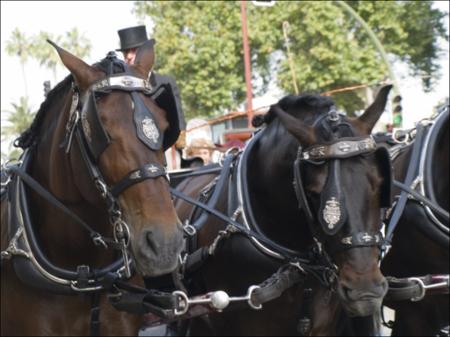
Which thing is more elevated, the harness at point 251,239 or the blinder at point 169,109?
the blinder at point 169,109

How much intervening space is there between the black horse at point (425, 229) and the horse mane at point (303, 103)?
2.71 feet

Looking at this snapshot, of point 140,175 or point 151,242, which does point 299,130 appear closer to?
point 140,175

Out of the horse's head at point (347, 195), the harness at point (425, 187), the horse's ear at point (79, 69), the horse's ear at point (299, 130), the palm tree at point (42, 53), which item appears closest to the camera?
the horse's ear at point (79, 69)

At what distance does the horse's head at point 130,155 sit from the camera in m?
2.81

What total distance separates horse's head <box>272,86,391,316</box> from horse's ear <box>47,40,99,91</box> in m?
1.03

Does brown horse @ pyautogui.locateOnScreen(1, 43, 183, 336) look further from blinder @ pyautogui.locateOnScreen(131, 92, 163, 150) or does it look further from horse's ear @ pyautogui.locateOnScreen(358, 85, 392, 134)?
horse's ear @ pyautogui.locateOnScreen(358, 85, 392, 134)

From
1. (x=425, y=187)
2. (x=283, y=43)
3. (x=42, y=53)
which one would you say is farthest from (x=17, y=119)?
(x=425, y=187)

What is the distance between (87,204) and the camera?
3348 mm

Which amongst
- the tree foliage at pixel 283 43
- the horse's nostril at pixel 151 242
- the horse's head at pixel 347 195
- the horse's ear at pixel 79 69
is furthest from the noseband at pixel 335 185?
the tree foliage at pixel 283 43

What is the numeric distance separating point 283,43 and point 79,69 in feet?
70.9

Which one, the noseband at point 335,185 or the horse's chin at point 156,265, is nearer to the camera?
the horse's chin at point 156,265

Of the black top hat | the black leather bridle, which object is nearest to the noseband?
the black leather bridle

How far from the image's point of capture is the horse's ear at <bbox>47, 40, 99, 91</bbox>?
3.12 m

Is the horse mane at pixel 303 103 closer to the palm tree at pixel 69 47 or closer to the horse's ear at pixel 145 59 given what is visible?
the horse's ear at pixel 145 59
